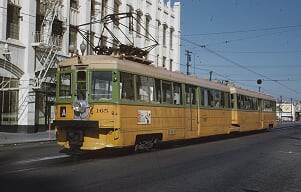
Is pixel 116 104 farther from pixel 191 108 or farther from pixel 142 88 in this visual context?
pixel 191 108

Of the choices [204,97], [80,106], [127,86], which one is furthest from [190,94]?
[80,106]

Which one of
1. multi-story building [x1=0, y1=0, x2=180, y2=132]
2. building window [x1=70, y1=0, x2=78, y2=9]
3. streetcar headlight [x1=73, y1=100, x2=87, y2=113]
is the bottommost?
streetcar headlight [x1=73, y1=100, x2=87, y2=113]

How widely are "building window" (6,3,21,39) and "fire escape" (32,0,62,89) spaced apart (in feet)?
4.96

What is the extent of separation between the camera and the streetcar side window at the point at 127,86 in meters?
14.4

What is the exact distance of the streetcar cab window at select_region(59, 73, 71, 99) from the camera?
48.9ft

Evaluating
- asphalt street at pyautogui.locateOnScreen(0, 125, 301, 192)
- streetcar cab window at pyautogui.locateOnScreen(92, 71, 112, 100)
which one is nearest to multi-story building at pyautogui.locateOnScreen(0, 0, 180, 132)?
streetcar cab window at pyautogui.locateOnScreen(92, 71, 112, 100)

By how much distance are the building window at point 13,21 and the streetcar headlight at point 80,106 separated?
1630cm

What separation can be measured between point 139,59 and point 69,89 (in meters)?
2.96

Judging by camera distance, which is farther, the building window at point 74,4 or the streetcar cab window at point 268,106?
the streetcar cab window at point 268,106

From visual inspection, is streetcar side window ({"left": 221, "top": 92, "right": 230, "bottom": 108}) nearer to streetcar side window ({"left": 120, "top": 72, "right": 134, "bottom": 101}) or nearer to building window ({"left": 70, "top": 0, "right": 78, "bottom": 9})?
streetcar side window ({"left": 120, "top": 72, "right": 134, "bottom": 101})

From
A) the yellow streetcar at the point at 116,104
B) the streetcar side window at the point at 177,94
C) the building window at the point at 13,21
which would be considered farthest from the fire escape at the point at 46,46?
the yellow streetcar at the point at 116,104

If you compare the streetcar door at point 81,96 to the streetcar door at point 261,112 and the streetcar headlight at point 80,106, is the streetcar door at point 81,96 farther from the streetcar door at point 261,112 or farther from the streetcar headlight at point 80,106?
the streetcar door at point 261,112

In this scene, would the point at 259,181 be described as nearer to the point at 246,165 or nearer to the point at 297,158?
the point at 246,165

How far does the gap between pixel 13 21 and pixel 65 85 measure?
16097mm
